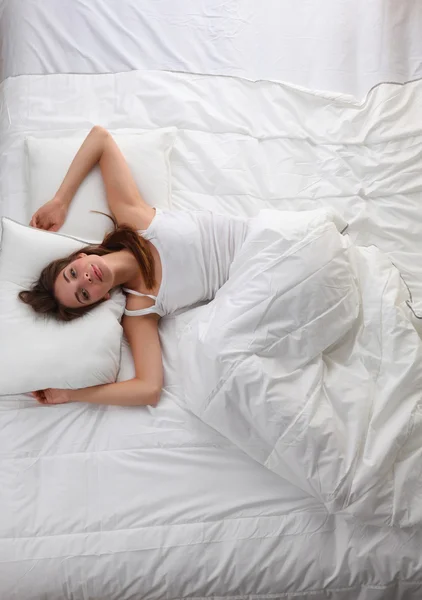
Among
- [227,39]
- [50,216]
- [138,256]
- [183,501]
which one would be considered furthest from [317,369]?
[227,39]

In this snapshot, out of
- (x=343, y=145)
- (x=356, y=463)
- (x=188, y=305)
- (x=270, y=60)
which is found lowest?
(x=356, y=463)

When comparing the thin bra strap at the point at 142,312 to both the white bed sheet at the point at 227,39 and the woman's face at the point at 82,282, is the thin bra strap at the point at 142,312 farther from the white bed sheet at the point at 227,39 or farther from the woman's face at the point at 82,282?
the white bed sheet at the point at 227,39

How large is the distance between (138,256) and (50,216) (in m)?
0.24

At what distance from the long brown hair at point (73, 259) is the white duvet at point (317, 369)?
0.20 m

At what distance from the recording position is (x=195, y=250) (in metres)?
1.51

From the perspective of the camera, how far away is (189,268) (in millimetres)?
1498

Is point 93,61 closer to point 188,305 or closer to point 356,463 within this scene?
point 188,305

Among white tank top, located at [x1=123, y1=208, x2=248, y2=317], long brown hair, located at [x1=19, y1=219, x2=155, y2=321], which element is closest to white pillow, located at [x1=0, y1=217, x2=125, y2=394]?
long brown hair, located at [x1=19, y1=219, x2=155, y2=321]

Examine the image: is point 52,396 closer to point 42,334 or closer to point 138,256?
point 42,334

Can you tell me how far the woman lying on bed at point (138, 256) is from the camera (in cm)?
141

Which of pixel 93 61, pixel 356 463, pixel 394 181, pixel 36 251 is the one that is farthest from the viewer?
pixel 93 61

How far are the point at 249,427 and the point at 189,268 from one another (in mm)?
431

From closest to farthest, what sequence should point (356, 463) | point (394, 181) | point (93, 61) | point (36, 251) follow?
1. point (356, 463)
2. point (36, 251)
3. point (394, 181)
4. point (93, 61)

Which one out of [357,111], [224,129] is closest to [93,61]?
[224,129]
